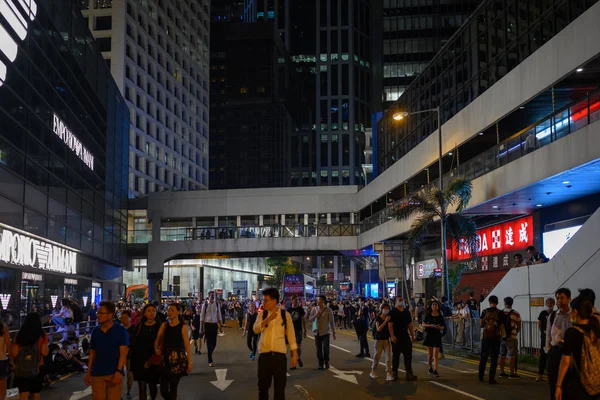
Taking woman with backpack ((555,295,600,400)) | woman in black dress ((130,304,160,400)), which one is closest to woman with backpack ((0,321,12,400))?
woman in black dress ((130,304,160,400))

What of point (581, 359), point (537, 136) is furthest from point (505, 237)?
point (581, 359)

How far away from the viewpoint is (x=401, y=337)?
15523 millimetres

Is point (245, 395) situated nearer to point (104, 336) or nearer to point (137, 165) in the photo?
point (104, 336)

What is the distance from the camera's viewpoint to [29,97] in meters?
27.5

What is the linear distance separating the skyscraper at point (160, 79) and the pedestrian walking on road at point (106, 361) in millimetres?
76915

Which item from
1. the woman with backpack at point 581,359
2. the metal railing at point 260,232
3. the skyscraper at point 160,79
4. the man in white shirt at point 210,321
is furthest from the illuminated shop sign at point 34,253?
the skyscraper at point 160,79

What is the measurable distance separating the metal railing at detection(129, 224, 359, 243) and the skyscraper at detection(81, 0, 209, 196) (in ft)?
84.8

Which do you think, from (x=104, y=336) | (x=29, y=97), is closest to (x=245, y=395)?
(x=104, y=336)

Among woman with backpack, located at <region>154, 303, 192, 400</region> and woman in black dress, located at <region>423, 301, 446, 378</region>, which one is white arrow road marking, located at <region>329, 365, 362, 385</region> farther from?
woman with backpack, located at <region>154, 303, 192, 400</region>

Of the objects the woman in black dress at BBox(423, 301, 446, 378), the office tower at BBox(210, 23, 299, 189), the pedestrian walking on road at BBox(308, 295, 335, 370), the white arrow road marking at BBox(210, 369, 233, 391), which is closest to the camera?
the white arrow road marking at BBox(210, 369, 233, 391)

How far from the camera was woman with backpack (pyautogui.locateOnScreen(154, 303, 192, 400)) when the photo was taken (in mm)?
10430

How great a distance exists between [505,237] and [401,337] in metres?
20.3

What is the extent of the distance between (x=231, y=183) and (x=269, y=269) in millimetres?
41762

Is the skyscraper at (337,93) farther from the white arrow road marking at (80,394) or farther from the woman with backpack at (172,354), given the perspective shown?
the woman with backpack at (172,354)
